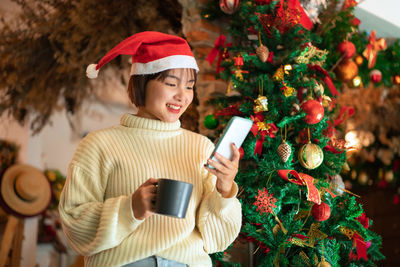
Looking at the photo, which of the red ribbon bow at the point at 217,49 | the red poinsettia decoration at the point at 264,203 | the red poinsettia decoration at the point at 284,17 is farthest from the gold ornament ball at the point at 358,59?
the red poinsettia decoration at the point at 264,203

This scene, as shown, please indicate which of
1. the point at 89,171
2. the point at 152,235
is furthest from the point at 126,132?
the point at 152,235

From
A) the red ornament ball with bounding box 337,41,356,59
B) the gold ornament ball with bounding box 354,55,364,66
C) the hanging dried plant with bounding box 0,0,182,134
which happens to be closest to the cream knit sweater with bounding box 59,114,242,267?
the red ornament ball with bounding box 337,41,356,59

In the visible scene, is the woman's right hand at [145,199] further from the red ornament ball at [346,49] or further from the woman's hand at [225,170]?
the red ornament ball at [346,49]

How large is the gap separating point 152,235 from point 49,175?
265 centimetres

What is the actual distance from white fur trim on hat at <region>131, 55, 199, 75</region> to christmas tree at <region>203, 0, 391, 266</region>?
438 mm

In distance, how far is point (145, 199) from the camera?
951 mm

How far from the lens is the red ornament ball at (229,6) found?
184 centimetres

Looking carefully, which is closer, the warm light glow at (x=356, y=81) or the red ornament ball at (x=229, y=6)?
the red ornament ball at (x=229, y=6)

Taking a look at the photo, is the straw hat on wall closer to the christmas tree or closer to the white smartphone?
the christmas tree

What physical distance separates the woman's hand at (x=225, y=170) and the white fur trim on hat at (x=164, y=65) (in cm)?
27

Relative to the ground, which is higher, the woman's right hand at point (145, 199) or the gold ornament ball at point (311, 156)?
the woman's right hand at point (145, 199)

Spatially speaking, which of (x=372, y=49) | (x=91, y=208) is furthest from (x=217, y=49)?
(x=372, y=49)

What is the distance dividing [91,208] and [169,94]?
1.16 ft

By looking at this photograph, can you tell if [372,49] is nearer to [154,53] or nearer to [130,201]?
[154,53]
